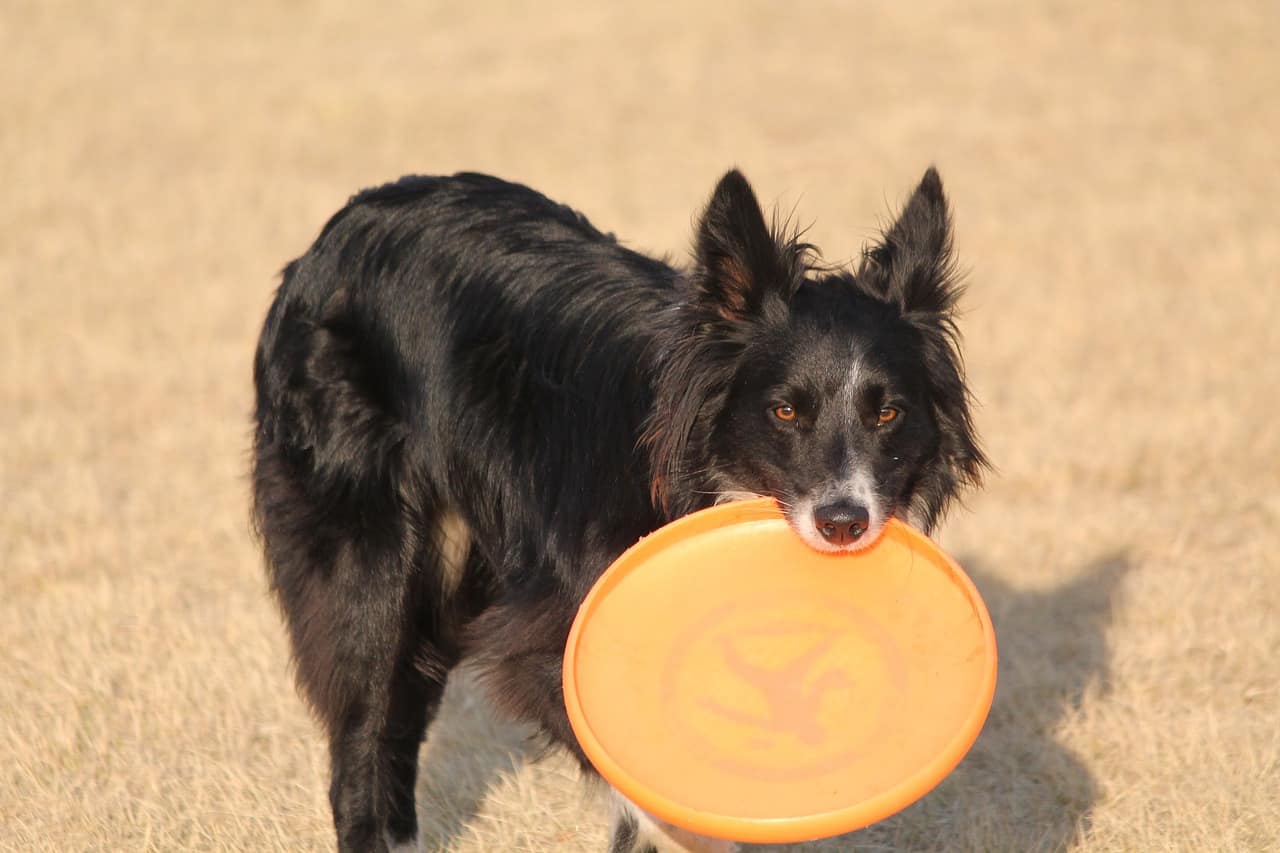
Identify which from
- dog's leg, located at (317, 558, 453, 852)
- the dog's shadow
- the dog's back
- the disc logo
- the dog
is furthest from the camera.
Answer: the dog's shadow

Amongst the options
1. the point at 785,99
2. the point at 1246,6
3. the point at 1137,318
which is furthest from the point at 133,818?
the point at 1246,6

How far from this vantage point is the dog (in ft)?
14.9

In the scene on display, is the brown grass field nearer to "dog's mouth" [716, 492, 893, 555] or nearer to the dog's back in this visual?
the dog's back

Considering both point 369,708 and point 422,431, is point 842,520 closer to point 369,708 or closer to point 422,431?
point 422,431

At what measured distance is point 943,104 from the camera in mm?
20000

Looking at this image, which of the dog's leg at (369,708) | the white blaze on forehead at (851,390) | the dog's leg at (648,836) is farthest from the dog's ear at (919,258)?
the dog's leg at (369,708)

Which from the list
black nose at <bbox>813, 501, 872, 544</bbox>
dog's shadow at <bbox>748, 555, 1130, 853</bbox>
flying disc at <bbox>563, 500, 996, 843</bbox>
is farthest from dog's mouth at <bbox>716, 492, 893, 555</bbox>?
dog's shadow at <bbox>748, 555, 1130, 853</bbox>

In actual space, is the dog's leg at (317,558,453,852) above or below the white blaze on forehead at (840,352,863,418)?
below

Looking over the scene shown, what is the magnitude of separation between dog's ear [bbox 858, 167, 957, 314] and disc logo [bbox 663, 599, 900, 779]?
104 cm

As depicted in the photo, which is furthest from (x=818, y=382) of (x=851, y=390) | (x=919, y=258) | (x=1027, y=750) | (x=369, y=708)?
(x=1027, y=750)

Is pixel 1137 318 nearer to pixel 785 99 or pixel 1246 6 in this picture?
pixel 785 99

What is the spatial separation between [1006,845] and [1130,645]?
6.56ft

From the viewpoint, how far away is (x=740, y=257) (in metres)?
4.57

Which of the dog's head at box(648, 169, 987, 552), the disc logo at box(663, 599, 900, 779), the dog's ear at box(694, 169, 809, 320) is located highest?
the dog's ear at box(694, 169, 809, 320)
